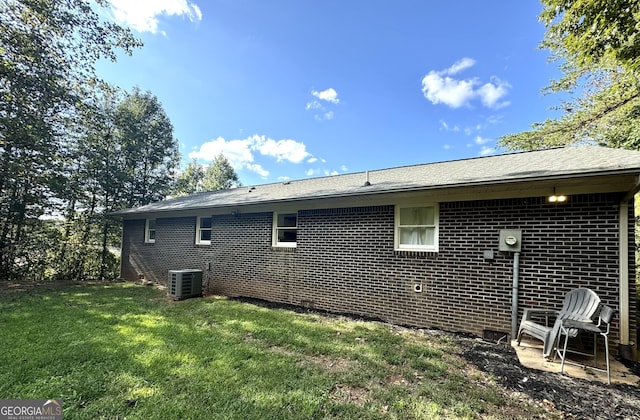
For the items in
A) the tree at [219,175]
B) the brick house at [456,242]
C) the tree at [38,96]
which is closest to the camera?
the brick house at [456,242]

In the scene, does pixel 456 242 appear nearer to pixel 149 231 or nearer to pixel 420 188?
pixel 420 188

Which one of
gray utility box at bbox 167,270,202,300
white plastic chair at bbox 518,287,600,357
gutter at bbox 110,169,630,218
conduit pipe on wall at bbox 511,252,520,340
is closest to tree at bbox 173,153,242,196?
gray utility box at bbox 167,270,202,300

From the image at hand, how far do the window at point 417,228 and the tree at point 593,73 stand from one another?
353 cm

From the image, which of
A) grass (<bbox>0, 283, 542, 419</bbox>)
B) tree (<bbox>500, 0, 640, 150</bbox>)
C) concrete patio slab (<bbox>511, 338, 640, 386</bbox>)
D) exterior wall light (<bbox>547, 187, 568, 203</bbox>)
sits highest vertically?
tree (<bbox>500, 0, 640, 150</bbox>)

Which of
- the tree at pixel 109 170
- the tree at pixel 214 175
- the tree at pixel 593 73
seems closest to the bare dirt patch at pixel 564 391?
the tree at pixel 593 73

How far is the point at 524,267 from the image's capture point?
4.68 m

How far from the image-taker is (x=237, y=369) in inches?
133

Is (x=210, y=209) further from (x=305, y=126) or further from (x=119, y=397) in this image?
(x=305, y=126)

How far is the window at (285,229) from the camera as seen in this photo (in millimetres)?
7418

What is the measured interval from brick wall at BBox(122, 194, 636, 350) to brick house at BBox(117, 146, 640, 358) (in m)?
0.02

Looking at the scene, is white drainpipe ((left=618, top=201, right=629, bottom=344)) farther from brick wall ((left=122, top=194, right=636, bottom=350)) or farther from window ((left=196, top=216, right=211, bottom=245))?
window ((left=196, top=216, right=211, bottom=245))

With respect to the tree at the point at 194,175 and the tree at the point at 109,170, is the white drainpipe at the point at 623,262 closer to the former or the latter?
the tree at the point at 109,170

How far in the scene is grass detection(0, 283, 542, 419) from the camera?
262cm

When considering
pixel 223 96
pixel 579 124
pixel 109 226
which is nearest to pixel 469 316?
pixel 579 124
